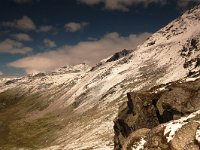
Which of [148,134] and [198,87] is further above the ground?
[198,87]

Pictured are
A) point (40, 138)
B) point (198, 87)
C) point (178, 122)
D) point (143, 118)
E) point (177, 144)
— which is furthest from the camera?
point (40, 138)

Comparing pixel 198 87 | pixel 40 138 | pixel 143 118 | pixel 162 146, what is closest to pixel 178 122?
pixel 162 146

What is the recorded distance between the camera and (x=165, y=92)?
5134 cm

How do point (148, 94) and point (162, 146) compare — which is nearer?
point (162, 146)

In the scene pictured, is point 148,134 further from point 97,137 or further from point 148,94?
point 97,137

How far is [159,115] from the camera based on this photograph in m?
51.4

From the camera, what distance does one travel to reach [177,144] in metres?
30.9

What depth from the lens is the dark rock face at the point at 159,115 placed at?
31.3m

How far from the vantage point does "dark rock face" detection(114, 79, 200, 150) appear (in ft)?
103

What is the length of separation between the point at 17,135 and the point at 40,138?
30.6m

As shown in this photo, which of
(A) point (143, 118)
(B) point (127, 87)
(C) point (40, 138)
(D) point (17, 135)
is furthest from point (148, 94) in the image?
(D) point (17, 135)

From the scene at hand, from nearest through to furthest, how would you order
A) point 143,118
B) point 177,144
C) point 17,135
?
1. point 177,144
2. point 143,118
3. point 17,135

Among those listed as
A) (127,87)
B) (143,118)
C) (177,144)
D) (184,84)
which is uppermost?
(127,87)

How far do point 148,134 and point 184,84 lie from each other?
1689cm
